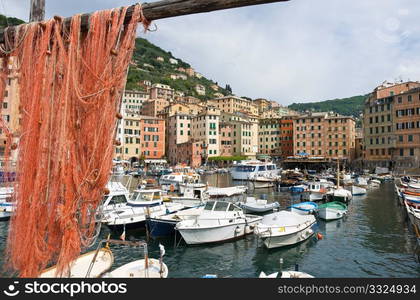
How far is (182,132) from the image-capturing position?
93.6m

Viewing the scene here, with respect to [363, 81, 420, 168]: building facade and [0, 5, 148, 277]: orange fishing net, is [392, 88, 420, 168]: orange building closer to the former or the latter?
[363, 81, 420, 168]: building facade

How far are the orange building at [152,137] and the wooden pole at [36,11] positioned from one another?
86860mm

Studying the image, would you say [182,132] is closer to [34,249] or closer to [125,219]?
[125,219]

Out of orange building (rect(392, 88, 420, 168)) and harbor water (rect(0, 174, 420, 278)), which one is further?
orange building (rect(392, 88, 420, 168))

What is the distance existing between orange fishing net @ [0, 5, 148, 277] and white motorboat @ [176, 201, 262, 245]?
42.7 ft

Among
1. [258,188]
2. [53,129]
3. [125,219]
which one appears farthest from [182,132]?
[53,129]

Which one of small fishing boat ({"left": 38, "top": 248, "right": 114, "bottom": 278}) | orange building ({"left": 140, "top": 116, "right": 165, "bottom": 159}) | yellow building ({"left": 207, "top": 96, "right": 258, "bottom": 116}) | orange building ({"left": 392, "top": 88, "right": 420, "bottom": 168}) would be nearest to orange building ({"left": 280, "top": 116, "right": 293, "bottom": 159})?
yellow building ({"left": 207, "top": 96, "right": 258, "bottom": 116})

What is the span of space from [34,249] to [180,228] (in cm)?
1301

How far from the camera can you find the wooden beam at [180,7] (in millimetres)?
3233

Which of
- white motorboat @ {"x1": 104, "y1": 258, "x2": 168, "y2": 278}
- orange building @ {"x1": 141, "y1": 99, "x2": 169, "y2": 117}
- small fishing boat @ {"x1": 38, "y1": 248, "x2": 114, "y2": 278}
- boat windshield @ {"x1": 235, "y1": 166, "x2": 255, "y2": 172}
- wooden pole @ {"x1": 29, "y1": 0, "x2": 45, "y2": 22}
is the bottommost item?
white motorboat @ {"x1": 104, "y1": 258, "x2": 168, "y2": 278}

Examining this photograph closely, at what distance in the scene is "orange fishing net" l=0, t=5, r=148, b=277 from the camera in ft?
11.8

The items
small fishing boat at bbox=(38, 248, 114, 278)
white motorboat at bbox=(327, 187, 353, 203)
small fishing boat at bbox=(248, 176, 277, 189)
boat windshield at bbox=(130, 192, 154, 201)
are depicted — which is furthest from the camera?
small fishing boat at bbox=(248, 176, 277, 189)

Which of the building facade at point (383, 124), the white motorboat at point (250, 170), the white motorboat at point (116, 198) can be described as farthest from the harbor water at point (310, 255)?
the building facade at point (383, 124)

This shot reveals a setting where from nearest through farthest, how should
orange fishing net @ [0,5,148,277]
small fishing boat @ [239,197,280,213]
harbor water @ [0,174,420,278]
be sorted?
orange fishing net @ [0,5,148,277]
harbor water @ [0,174,420,278]
small fishing boat @ [239,197,280,213]
